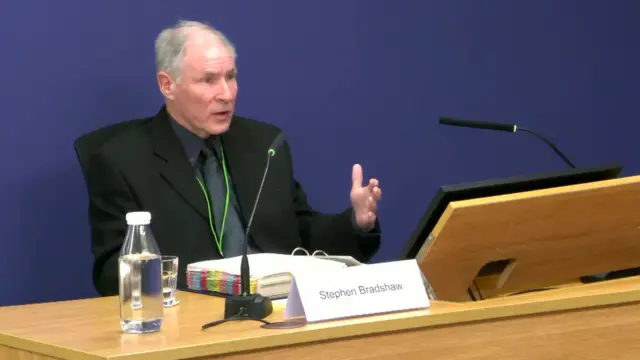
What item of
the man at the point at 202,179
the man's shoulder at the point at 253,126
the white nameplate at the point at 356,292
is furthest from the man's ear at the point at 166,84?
the white nameplate at the point at 356,292

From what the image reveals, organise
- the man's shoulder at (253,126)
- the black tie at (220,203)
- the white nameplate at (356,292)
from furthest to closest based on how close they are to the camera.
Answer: the man's shoulder at (253,126) → the black tie at (220,203) → the white nameplate at (356,292)

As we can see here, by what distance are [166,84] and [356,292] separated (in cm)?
151

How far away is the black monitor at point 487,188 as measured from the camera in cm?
184

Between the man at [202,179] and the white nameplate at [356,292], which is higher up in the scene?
the man at [202,179]

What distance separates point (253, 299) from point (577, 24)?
2.51 metres

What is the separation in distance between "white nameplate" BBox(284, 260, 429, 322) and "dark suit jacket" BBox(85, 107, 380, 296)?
0.97 metres

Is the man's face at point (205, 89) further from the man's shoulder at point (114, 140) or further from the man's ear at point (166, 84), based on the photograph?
the man's shoulder at point (114, 140)

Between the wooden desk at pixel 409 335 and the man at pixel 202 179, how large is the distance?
924mm

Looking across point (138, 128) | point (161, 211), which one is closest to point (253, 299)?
point (161, 211)

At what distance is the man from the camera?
9.20 feet

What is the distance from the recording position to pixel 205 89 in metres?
3.00

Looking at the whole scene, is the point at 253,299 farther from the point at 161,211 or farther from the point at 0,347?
the point at 161,211

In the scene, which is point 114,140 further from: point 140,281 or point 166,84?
point 140,281

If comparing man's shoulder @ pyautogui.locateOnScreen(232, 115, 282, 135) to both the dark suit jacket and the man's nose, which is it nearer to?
the dark suit jacket
